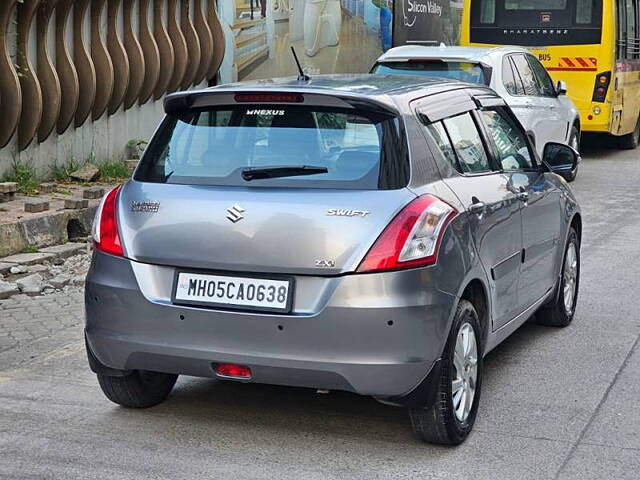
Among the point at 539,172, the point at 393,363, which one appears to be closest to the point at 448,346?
the point at 393,363

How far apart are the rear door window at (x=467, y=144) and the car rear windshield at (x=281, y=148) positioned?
0.63 meters

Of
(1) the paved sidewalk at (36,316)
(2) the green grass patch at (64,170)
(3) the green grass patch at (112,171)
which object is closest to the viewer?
(1) the paved sidewalk at (36,316)

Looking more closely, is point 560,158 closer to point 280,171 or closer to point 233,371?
point 280,171

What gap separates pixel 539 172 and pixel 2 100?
576cm

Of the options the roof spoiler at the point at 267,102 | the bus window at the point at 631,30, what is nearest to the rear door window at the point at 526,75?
the bus window at the point at 631,30

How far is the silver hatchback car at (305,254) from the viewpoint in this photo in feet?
16.0

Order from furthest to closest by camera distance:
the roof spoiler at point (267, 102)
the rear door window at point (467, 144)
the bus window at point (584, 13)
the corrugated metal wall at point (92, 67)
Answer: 1. the bus window at point (584, 13)
2. the corrugated metal wall at point (92, 67)
3. the rear door window at point (467, 144)
4. the roof spoiler at point (267, 102)

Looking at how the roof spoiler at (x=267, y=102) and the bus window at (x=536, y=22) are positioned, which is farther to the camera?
the bus window at (x=536, y=22)

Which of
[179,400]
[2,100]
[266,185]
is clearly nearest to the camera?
[266,185]

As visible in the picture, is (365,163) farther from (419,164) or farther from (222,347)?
(222,347)

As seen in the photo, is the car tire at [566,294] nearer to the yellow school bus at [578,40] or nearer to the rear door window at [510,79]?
the rear door window at [510,79]

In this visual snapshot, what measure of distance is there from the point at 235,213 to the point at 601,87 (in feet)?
45.1

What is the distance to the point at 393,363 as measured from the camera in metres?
4.86

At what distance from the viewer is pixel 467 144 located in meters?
5.97
